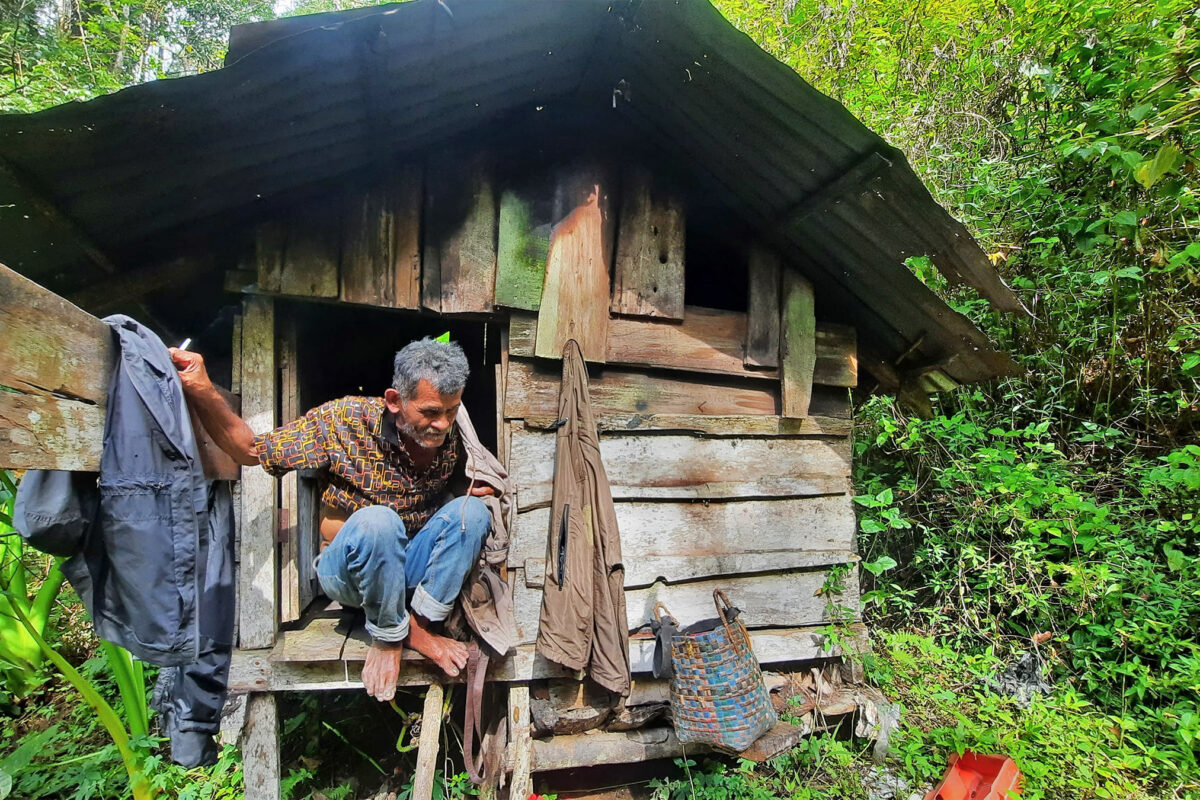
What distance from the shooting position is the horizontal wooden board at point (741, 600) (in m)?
2.75

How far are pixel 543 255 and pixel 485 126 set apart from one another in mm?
723

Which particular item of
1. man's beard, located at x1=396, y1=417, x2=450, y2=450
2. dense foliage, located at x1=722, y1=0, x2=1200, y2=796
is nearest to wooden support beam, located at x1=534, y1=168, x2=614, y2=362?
man's beard, located at x1=396, y1=417, x2=450, y2=450

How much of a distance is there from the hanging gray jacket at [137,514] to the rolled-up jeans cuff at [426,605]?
0.95 metres

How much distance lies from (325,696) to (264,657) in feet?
5.41

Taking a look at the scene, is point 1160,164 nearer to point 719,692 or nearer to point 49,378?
point 719,692

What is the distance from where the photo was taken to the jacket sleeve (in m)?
1.40

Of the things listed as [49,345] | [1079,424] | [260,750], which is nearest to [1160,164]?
[1079,424]

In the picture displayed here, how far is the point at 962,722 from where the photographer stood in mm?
2912

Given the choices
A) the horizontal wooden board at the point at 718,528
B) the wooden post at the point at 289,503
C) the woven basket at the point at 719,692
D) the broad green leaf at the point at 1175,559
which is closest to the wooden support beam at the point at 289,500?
the wooden post at the point at 289,503

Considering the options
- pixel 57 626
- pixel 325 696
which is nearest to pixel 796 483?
pixel 325 696

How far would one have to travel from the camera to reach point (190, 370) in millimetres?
1699

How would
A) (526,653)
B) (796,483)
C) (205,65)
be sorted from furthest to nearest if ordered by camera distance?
1. (205,65)
2. (796,483)
3. (526,653)

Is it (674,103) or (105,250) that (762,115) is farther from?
(105,250)

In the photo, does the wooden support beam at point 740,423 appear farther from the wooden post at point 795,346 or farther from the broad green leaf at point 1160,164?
the broad green leaf at point 1160,164
